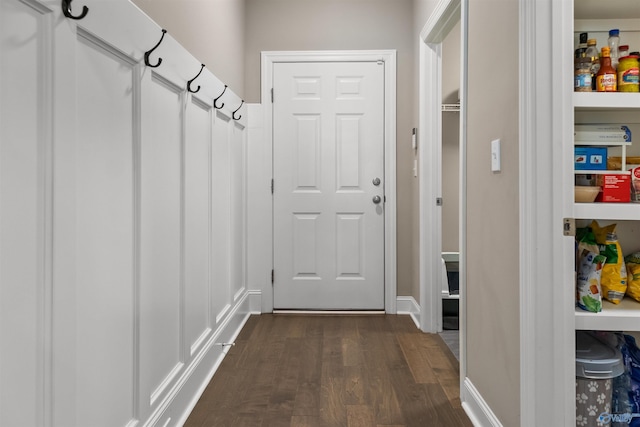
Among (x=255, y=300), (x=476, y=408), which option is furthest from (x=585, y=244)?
(x=255, y=300)

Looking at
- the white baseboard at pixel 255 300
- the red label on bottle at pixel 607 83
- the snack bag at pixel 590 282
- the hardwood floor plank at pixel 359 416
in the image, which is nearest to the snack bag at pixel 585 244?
the snack bag at pixel 590 282

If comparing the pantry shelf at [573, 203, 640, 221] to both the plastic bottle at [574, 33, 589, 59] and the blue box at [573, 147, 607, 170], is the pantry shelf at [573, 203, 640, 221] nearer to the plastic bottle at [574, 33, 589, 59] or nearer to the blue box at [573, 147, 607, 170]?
the blue box at [573, 147, 607, 170]

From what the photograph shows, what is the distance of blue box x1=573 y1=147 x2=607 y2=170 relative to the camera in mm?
1380

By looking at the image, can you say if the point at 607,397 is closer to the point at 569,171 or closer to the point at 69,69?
the point at 569,171

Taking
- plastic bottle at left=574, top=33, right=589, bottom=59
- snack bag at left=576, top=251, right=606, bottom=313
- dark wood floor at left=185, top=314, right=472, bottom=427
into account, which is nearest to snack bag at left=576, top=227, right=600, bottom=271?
snack bag at left=576, top=251, right=606, bottom=313

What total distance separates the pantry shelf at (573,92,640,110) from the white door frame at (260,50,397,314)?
1.89m

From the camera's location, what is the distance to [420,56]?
2.85 metres

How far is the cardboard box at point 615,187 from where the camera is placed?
53.3 inches

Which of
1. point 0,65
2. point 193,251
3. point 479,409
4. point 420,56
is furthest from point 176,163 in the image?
point 420,56

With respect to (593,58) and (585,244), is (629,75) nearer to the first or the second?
(593,58)

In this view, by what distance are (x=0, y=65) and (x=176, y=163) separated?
0.92 metres

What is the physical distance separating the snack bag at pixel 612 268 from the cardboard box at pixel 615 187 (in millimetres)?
114

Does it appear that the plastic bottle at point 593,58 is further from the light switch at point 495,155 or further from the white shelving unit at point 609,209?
the light switch at point 495,155

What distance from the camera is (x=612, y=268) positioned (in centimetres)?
142
